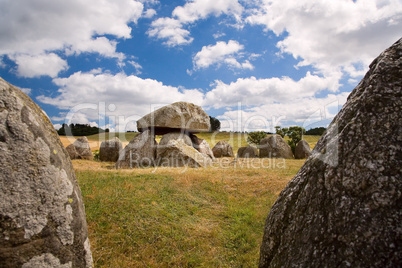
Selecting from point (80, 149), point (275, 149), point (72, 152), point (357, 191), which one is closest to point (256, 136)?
point (275, 149)

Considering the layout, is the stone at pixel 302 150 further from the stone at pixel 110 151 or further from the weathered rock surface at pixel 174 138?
the stone at pixel 110 151

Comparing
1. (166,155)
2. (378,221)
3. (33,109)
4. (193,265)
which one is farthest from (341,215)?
(166,155)

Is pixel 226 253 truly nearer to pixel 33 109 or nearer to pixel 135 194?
pixel 135 194

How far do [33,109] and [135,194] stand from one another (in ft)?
13.7

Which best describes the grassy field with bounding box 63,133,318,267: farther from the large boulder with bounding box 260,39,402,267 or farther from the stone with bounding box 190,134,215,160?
the stone with bounding box 190,134,215,160

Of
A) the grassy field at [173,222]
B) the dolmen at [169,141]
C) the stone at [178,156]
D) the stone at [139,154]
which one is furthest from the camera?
the stone at [139,154]

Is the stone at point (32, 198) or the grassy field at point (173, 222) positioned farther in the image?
the grassy field at point (173, 222)

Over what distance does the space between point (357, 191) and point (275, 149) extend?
22604 mm

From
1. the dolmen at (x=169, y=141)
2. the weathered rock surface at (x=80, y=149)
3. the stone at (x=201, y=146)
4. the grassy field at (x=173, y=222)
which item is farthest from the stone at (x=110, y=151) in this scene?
the grassy field at (x=173, y=222)

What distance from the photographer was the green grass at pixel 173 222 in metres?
5.15

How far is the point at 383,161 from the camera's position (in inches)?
102

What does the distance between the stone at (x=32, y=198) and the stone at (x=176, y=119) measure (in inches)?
523

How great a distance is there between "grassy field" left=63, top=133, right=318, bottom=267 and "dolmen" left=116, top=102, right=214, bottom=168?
248 inches

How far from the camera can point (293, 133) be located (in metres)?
28.8
